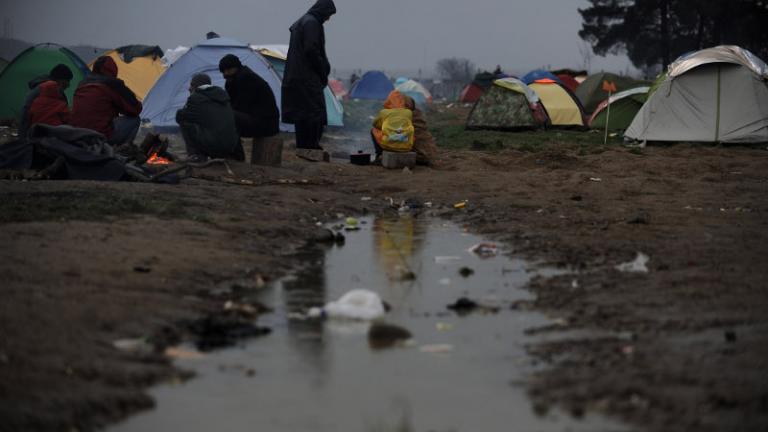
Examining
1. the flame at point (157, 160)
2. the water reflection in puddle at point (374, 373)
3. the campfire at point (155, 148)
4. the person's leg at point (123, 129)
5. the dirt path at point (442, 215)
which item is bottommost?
the water reflection in puddle at point (374, 373)

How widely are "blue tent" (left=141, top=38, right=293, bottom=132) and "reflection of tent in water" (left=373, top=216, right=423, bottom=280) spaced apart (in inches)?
401

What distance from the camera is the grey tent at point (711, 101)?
20.2 metres

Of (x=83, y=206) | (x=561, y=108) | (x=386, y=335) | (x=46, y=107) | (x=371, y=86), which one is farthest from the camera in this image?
(x=371, y=86)

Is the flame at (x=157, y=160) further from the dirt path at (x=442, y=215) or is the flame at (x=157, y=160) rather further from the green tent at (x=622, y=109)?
the green tent at (x=622, y=109)

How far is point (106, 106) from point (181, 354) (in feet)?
27.3

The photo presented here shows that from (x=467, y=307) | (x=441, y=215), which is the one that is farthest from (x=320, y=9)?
(x=467, y=307)

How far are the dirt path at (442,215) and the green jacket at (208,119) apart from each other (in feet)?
1.40

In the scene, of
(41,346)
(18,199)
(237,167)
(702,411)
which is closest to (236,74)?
(237,167)

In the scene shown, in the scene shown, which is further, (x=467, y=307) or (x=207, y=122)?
(x=207, y=122)

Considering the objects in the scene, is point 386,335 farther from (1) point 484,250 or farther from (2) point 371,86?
(2) point 371,86

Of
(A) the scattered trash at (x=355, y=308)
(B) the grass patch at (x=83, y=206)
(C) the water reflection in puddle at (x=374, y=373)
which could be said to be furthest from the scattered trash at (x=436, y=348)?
(B) the grass patch at (x=83, y=206)

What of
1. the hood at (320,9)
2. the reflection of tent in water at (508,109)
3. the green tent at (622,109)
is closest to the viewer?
the hood at (320,9)

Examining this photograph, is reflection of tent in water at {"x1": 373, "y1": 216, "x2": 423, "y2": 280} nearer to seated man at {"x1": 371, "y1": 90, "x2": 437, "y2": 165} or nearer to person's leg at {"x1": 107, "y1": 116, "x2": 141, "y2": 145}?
person's leg at {"x1": 107, "y1": 116, "x2": 141, "y2": 145}

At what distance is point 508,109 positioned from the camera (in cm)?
2520
